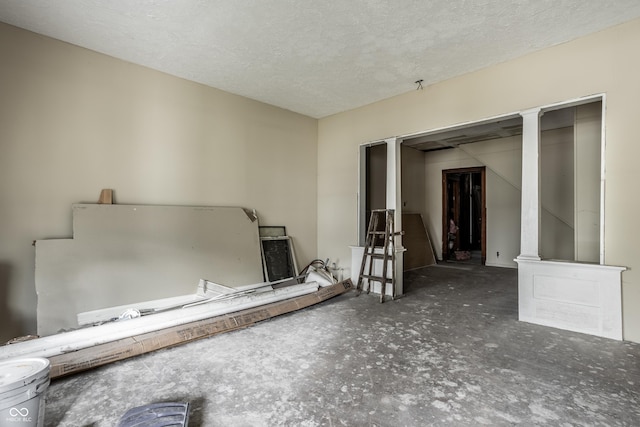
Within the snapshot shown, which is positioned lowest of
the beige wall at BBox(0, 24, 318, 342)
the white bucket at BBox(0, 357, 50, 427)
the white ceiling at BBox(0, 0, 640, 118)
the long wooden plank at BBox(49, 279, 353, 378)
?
the long wooden plank at BBox(49, 279, 353, 378)

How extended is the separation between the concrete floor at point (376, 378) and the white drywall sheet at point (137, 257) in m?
1.10

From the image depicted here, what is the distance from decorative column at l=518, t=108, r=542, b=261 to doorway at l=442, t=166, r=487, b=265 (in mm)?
3750

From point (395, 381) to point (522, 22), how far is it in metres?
3.27

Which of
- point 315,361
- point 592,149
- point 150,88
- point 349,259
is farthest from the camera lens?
point 349,259

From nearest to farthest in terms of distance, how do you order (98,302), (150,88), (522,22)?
(522,22) → (98,302) → (150,88)

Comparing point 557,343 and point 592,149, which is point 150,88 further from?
point 592,149

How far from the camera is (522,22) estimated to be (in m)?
2.73

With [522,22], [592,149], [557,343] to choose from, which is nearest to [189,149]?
[522,22]

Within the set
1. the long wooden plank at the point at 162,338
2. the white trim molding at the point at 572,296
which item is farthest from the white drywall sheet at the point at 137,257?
the white trim molding at the point at 572,296

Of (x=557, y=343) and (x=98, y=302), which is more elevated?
(x=98, y=302)

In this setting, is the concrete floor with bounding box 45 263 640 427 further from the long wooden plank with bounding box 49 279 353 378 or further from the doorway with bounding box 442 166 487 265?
the doorway with bounding box 442 166 487 265

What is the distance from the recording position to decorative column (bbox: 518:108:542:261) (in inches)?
131

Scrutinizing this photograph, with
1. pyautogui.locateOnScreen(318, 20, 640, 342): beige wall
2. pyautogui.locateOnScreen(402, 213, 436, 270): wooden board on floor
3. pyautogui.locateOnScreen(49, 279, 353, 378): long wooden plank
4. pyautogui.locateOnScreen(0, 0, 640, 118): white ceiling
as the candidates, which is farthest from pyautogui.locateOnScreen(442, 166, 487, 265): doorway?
pyautogui.locateOnScreen(49, 279, 353, 378): long wooden plank

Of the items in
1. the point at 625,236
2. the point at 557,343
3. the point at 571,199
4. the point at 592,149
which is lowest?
the point at 557,343
